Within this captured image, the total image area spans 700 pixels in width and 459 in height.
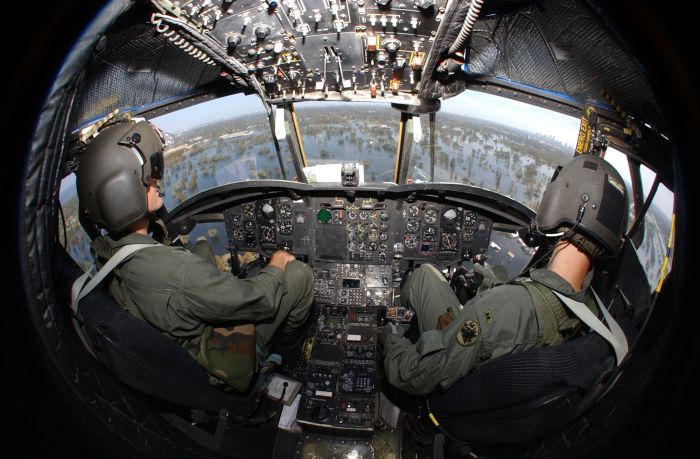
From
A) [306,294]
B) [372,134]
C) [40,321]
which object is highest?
[40,321]

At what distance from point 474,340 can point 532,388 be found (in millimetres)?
335

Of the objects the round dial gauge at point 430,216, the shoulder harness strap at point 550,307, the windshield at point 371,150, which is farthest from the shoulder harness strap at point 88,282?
the windshield at point 371,150

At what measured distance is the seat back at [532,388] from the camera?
1.33m

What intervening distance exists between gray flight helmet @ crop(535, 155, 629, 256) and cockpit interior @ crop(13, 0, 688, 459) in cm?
18

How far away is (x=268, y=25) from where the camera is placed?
2240 mm

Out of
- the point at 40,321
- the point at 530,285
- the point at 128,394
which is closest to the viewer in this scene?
the point at 40,321

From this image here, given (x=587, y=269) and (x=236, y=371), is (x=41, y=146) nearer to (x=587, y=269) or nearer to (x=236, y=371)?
(x=236, y=371)

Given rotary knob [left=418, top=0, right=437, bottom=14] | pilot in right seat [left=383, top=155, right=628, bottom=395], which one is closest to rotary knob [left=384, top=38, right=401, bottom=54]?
rotary knob [left=418, top=0, right=437, bottom=14]

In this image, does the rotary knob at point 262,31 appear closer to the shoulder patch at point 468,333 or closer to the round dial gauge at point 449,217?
the shoulder patch at point 468,333

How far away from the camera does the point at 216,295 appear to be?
6.45ft

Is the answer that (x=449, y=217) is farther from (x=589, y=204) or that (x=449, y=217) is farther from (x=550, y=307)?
(x=550, y=307)

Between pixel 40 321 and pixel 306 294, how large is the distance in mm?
2105

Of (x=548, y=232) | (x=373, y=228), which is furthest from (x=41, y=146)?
(x=373, y=228)

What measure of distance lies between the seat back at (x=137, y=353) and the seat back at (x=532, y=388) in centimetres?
129
